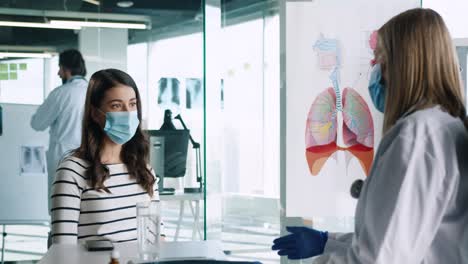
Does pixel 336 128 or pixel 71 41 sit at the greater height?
pixel 71 41

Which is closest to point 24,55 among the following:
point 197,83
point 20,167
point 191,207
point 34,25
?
point 34,25

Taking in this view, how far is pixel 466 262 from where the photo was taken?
1427mm

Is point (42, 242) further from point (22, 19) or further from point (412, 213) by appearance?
point (412, 213)

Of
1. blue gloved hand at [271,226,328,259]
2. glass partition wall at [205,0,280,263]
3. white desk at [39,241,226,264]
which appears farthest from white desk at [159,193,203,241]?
blue gloved hand at [271,226,328,259]

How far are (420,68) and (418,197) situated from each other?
282mm

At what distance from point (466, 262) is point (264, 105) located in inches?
88.2

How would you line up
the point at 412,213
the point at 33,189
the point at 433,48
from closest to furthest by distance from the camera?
the point at 412,213 → the point at 433,48 → the point at 33,189

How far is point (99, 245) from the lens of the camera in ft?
6.25

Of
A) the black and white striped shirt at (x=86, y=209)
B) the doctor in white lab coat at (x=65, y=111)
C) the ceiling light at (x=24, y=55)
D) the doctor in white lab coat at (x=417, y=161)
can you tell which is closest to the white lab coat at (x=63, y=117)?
the doctor in white lab coat at (x=65, y=111)

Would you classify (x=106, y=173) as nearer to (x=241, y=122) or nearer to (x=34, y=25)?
(x=241, y=122)

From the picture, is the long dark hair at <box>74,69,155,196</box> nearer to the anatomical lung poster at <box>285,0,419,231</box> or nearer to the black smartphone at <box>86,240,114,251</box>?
the black smartphone at <box>86,240,114,251</box>

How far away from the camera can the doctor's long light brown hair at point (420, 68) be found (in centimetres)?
146

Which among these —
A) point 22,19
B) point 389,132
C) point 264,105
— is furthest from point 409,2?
point 22,19

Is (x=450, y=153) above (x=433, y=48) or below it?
below
